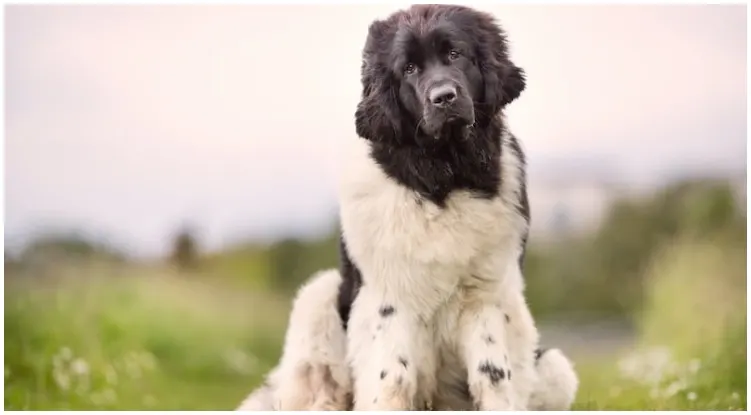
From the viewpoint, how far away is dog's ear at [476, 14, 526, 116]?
335 cm

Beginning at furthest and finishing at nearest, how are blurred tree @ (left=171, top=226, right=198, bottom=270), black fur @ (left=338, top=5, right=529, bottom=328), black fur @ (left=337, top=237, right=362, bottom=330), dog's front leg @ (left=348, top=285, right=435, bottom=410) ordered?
blurred tree @ (left=171, top=226, right=198, bottom=270) < black fur @ (left=337, top=237, right=362, bottom=330) < dog's front leg @ (left=348, top=285, right=435, bottom=410) < black fur @ (left=338, top=5, right=529, bottom=328)

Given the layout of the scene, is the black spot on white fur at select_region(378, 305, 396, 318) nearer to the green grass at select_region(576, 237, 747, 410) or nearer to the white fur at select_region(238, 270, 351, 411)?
the white fur at select_region(238, 270, 351, 411)

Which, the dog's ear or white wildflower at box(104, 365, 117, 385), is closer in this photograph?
the dog's ear

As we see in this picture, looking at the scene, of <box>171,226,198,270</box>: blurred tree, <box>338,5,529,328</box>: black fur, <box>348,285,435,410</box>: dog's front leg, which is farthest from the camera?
<box>171,226,198,270</box>: blurred tree

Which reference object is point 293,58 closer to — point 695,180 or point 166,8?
point 166,8

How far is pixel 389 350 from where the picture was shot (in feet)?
11.2

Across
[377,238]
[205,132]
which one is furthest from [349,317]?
[205,132]

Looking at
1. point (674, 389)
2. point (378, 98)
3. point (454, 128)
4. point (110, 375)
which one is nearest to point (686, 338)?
point (674, 389)

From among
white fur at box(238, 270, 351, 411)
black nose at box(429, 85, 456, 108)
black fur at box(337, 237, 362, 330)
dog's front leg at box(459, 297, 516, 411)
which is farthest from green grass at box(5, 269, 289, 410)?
black nose at box(429, 85, 456, 108)

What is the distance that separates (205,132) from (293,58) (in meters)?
0.47

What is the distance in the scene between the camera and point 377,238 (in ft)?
11.2

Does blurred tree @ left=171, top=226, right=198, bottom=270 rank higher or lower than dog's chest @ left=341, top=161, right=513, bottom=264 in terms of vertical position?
lower

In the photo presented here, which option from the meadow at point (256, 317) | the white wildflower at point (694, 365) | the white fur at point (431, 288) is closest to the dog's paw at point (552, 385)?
the white fur at point (431, 288)

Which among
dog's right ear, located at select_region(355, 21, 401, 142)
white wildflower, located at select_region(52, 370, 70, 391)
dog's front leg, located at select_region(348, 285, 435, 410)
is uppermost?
dog's right ear, located at select_region(355, 21, 401, 142)
